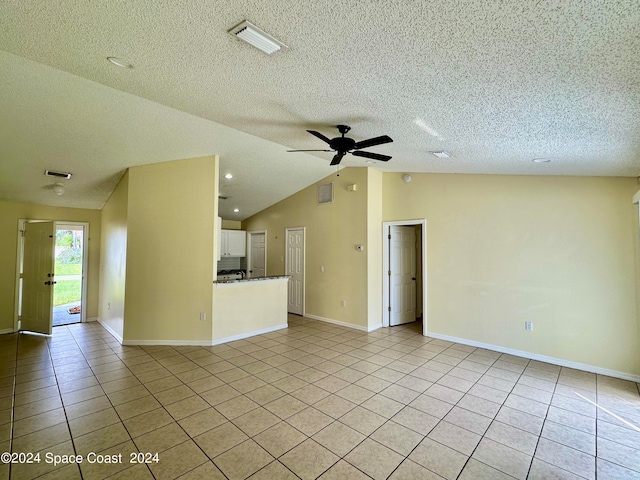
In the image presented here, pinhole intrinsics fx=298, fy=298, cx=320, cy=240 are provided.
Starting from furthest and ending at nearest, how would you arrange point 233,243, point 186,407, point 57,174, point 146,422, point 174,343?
point 233,243, point 174,343, point 57,174, point 186,407, point 146,422

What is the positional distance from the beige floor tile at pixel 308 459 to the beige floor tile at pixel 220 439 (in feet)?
1.45

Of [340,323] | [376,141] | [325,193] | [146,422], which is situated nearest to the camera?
[146,422]

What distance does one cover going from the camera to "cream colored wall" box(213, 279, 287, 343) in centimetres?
473

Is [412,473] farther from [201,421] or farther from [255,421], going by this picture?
[201,421]

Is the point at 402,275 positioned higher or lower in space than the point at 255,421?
higher

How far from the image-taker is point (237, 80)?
7.50ft

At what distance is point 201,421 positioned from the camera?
2586 mm

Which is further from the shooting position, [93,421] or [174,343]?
[174,343]

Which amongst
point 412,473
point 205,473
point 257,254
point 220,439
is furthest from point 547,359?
point 257,254

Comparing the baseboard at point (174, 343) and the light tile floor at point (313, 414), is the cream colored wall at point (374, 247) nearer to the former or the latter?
the light tile floor at point (313, 414)

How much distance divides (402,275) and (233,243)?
4.49 meters

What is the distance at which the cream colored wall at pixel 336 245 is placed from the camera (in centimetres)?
559

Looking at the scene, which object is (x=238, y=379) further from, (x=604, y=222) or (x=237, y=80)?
(x=604, y=222)

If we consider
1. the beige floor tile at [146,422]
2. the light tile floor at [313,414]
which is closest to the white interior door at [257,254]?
the light tile floor at [313,414]
